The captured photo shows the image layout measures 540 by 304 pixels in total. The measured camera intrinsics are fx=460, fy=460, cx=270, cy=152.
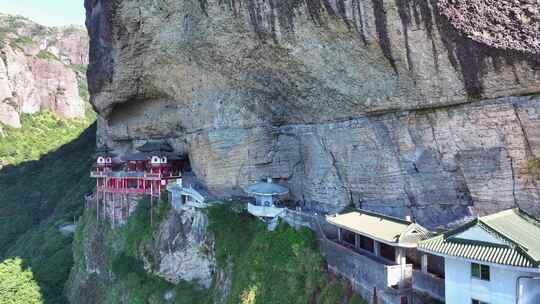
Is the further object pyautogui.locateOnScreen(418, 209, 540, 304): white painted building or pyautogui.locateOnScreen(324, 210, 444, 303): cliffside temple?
pyautogui.locateOnScreen(324, 210, 444, 303): cliffside temple

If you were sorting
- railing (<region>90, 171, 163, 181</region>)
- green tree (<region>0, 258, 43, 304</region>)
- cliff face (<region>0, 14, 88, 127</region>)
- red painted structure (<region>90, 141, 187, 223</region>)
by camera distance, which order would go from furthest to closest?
cliff face (<region>0, 14, 88, 127</region>), green tree (<region>0, 258, 43, 304</region>), red painted structure (<region>90, 141, 187, 223</region>), railing (<region>90, 171, 163, 181</region>)

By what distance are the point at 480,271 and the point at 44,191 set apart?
53.7m

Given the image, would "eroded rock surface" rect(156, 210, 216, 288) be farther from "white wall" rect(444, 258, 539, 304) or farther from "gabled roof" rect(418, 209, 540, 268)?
"gabled roof" rect(418, 209, 540, 268)

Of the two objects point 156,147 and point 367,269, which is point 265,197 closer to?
point 367,269

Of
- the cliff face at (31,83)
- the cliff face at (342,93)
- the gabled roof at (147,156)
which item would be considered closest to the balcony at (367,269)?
the cliff face at (342,93)

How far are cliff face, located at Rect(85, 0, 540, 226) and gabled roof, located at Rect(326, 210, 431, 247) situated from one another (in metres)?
1.66

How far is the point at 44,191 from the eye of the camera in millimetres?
54688

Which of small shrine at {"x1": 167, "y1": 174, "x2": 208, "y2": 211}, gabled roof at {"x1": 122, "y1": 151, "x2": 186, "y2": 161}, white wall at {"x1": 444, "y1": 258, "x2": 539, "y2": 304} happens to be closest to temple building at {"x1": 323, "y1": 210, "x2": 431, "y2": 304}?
white wall at {"x1": 444, "y1": 258, "x2": 539, "y2": 304}

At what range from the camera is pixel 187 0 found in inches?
855

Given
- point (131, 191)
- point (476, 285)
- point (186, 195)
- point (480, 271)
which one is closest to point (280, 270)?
point (476, 285)

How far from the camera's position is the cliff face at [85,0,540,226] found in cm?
1378

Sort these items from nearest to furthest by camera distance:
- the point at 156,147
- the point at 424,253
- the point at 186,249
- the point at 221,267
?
the point at 424,253 < the point at 221,267 < the point at 186,249 < the point at 156,147

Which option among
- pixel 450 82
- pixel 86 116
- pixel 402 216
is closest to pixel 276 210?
pixel 402 216

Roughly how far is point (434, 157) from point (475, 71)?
11.0 feet
